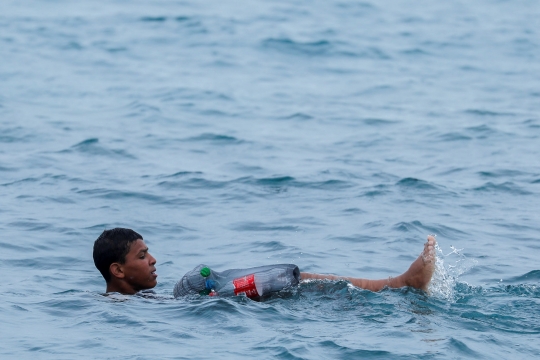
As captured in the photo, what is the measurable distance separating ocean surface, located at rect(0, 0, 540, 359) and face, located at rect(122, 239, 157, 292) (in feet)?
1.28

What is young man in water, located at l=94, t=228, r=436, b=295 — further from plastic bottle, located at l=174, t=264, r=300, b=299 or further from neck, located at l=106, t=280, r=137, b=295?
plastic bottle, located at l=174, t=264, r=300, b=299

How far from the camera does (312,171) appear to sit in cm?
1358

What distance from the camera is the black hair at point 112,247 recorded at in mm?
8344

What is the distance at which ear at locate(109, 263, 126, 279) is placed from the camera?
330 inches

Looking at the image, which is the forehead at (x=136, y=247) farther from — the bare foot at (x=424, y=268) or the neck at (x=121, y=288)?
the bare foot at (x=424, y=268)

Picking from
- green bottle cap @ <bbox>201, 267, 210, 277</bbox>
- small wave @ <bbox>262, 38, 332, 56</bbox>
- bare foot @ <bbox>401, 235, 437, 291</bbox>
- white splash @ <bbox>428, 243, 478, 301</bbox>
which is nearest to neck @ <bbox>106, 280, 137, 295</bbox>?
green bottle cap @ <bbox>201, 267, 210, 277</bbox>

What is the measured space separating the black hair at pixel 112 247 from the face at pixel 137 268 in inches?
2.0

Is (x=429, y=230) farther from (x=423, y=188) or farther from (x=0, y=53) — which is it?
(x=0, y=53)

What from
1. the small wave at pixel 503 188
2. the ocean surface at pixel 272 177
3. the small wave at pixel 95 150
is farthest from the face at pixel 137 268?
the small wave at pixel 95 150

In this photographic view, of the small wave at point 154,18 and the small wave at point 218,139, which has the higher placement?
the small wave at point 154,18

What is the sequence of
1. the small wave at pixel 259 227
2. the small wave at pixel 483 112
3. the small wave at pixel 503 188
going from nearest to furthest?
the small wave at pixel 259 227, the small wave at pixel 503 188, the small wave at pixel 483 112

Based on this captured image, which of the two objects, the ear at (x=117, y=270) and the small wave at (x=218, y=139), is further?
the small wave at (x=218, y=139)

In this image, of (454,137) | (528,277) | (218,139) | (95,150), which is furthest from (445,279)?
(218,139)

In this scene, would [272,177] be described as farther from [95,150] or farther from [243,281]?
[243,281]
